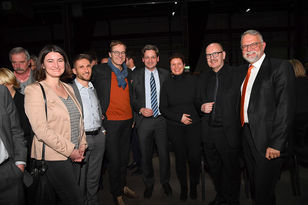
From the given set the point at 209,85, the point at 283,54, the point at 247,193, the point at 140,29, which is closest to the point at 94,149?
the point at 209,85

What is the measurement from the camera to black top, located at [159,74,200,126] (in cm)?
263

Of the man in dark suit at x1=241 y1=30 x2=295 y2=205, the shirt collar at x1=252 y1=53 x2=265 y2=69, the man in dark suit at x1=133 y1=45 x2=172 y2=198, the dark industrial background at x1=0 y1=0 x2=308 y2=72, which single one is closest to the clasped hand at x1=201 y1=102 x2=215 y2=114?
the man in dark suit at x1=241 y1=30 x2=295 y2=205

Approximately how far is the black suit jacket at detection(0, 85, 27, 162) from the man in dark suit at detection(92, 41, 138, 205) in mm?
1125

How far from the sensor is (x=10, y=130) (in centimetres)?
157

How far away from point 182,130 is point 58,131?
1502 millimetres

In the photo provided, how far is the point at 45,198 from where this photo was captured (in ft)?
5.34

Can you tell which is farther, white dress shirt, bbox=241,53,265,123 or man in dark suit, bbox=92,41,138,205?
man in dark suit, bbox=92,41,138,205

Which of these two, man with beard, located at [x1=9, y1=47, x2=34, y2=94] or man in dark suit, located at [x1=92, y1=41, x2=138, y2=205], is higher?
man with beard, located at [x1=9, y1=47, x2=34, y2=94]

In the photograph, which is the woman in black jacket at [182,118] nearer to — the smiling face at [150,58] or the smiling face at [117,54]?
the smiling face at [150,58]

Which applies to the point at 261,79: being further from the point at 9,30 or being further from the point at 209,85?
the point at 9,30

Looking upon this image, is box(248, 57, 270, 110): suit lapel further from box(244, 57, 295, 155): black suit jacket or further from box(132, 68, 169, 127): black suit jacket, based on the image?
box(132, 68, 169, 127): black suit jacket

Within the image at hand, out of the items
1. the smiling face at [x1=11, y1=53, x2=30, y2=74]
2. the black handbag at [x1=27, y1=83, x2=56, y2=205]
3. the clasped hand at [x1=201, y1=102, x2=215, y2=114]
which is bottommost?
the black handbag at [x1=27, y1=83, x2=56, y2=205]

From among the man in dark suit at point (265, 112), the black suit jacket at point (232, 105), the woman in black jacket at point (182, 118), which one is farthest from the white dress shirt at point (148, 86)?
the man in dark suit at point (265, 112)

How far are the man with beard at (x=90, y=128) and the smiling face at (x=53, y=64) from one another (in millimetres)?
419
